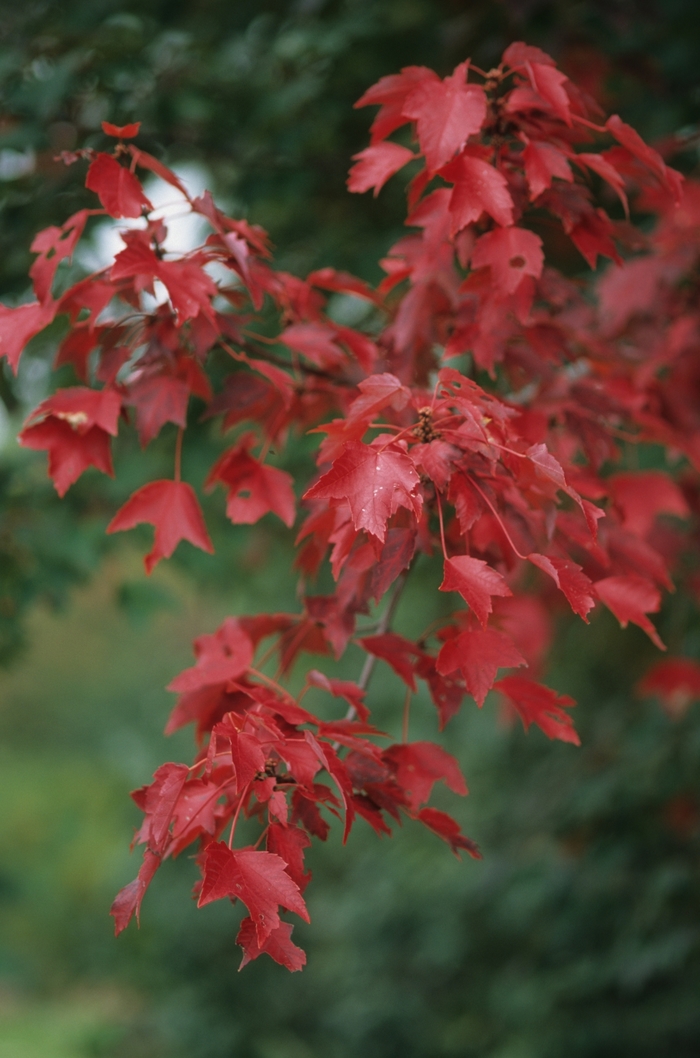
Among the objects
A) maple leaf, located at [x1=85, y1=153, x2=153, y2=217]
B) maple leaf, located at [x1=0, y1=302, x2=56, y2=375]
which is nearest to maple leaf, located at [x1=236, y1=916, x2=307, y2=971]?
maple leaf, located at [x1=0, y1=302, x2=56, y2=375]

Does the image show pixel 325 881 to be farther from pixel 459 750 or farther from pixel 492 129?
pixel 492 129

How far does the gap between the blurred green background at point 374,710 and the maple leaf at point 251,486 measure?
2.63ft

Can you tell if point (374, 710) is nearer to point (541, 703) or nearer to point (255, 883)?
point (541, 703)

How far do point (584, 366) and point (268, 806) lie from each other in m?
1.13

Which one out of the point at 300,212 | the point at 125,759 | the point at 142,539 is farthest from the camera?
the point at 125,759

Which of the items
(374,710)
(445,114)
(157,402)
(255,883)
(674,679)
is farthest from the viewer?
(374,710)

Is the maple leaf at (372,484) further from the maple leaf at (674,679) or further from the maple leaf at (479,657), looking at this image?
the maple leaf at (674,679)

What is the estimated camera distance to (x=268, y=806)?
0.92m

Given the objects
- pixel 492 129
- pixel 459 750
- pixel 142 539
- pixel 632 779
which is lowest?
pixel 459 750

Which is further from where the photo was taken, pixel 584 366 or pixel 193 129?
pixel 193 129

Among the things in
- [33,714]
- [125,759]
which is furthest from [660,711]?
[33,714]

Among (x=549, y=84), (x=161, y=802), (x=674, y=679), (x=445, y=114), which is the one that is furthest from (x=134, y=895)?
(x=674, y=679)

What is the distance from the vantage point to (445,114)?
1061 millimetres

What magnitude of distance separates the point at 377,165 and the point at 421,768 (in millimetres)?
775
